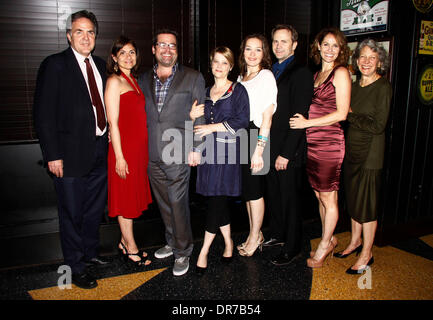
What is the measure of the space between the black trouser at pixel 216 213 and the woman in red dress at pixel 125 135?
0.51 meters

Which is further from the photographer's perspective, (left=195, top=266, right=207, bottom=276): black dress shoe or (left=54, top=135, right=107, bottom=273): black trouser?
(left=195, top=266, right=207, bottom=276): black dress shoe

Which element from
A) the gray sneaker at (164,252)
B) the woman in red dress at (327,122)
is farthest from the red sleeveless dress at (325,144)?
the gray sneaker at (164,252)

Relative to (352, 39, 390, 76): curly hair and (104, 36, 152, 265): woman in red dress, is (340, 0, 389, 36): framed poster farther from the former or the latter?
(104, 36, 152, 265): woman in red dress

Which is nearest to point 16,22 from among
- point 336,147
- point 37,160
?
point 37,160

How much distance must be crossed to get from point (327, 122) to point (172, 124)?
42.2 inches

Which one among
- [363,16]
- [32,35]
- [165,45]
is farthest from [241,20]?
[32,35]

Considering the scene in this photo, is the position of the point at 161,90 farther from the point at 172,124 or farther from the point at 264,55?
the point at 264,55

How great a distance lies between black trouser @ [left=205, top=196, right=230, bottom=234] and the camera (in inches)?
98.5

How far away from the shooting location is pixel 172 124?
2453 mm

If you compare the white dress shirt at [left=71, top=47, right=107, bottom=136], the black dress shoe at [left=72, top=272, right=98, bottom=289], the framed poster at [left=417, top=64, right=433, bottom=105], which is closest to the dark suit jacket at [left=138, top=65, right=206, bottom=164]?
the white dress shirt at [left=71, top=47, right=107, bottom=136]

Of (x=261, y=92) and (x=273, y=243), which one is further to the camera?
(x=273, y=243)

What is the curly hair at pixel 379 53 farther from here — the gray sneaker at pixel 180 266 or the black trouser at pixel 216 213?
the gray sneaker at pixel 180 266

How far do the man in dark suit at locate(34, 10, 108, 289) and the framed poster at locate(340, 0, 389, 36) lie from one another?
2.18 m

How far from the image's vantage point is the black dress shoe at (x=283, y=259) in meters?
2.67
